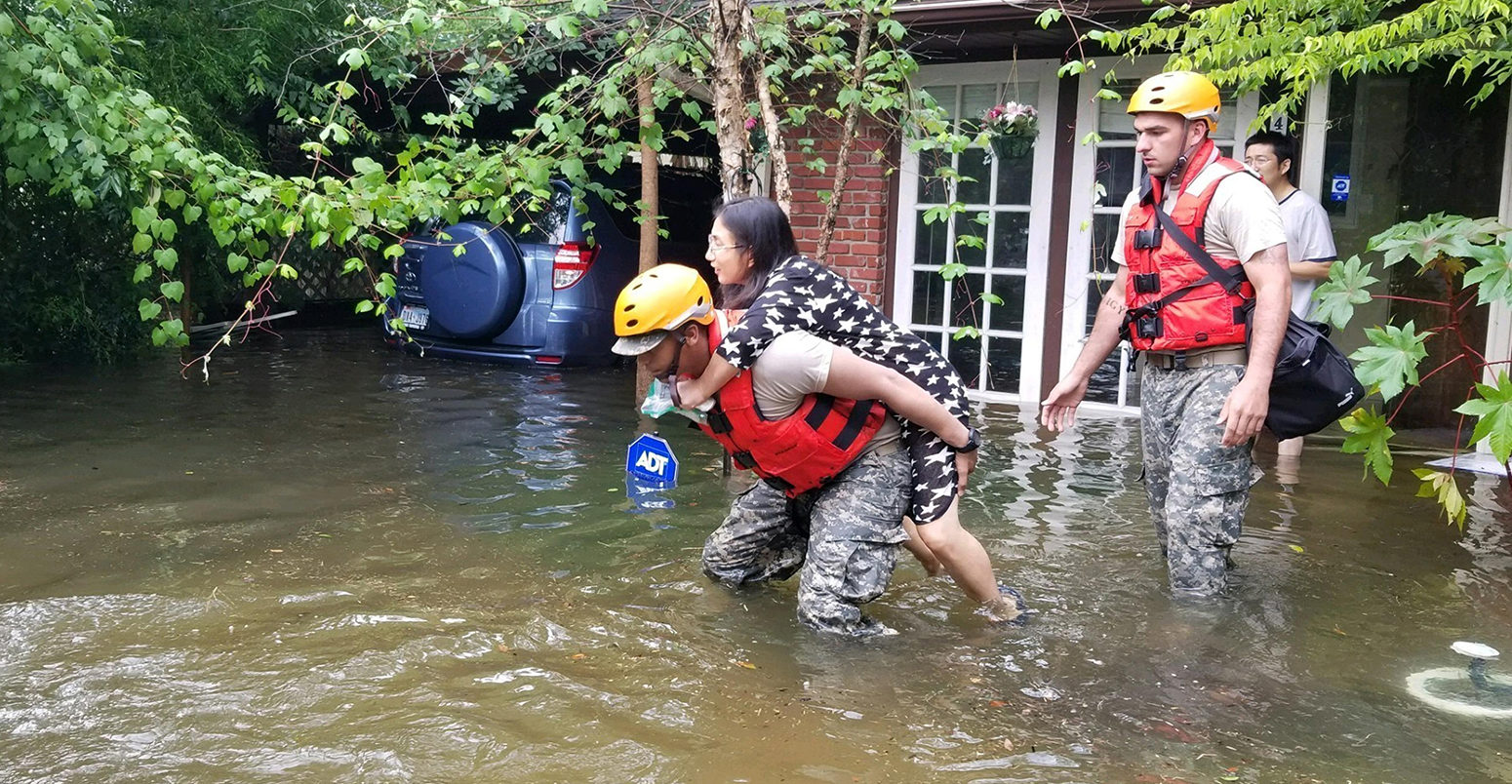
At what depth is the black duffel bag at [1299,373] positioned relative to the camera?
4281 millimetres

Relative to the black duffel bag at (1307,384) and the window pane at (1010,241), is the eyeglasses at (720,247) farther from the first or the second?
the window pane at (1010,241)

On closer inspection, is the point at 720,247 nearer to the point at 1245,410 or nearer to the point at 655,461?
the point at 1245,410

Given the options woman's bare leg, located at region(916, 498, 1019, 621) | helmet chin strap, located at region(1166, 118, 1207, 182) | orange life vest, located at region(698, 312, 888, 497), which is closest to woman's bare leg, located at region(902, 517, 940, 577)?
woman's bare leg, located at region(916, 498, 1019, 621)

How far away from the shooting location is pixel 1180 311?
173 inches

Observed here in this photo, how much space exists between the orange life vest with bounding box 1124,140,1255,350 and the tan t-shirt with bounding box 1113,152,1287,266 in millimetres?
21

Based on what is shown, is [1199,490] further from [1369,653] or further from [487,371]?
[487,371]

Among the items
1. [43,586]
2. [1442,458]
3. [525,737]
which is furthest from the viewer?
[1442,458]

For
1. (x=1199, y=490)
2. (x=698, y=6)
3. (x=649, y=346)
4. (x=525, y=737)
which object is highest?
(x=698, y=6)

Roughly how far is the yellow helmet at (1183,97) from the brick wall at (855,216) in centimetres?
489

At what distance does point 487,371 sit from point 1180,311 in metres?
7.12

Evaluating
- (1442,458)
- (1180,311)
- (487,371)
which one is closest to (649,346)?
(1180,311)

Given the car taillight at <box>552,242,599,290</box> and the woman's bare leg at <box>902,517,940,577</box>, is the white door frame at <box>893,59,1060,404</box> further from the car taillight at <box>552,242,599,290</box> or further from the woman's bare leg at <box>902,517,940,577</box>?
the woman's bare leg at <box>902,517,940,577</box>

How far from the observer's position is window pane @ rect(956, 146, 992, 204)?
9257 mm

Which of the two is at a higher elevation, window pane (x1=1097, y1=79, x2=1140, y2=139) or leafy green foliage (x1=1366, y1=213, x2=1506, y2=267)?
window pane (x1=1097, y1=79, x2=1140, y2=139)
